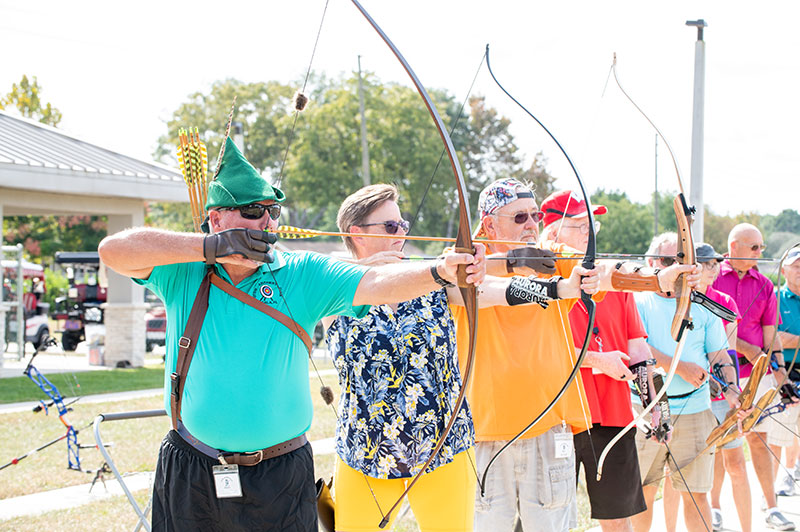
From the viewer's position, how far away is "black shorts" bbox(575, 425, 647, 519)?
337cm

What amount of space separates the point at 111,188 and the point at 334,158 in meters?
19.0

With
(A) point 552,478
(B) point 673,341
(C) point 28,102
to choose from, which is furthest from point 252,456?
→ (C) point 28,102

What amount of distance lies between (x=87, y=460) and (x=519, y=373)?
4.78 m

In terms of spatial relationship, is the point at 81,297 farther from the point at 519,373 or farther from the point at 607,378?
the point at 519,373

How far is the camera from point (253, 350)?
226 centimetres

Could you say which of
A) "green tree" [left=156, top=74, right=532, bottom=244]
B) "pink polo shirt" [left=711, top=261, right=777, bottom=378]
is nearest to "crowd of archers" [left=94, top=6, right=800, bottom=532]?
"pink polo shirt" [left=711, top=261, right=777, bottom=378]

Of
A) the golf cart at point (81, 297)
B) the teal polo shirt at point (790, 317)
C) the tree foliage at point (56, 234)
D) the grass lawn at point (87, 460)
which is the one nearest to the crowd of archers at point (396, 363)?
the grass lawn at point (87, 460)

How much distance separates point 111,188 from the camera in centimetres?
1355

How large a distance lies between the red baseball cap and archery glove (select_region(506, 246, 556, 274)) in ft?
2.33

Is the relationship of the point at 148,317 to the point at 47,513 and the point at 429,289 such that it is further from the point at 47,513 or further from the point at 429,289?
the point at 429,289

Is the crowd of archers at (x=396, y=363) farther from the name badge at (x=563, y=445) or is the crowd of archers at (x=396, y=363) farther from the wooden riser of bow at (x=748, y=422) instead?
the wooden riser of bow at (x=748, y=422)

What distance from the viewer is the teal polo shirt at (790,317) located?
5.49m

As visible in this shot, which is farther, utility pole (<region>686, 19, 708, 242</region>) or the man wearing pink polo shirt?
utility pole (<region>686, 19, 708, 242</region>)

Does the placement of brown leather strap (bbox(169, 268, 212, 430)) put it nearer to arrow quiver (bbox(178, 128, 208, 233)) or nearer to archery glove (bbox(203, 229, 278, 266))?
archery glove (bbox(203, 229, 278, 266))
